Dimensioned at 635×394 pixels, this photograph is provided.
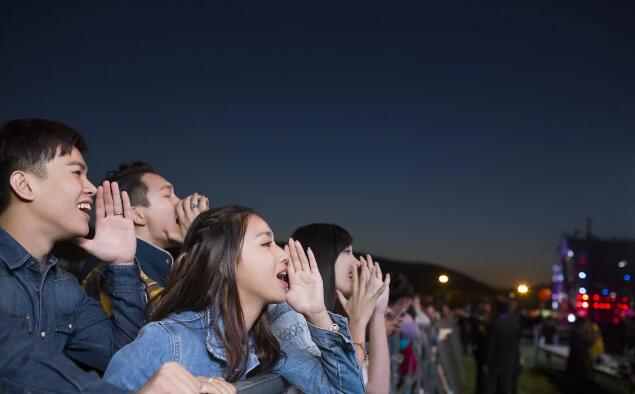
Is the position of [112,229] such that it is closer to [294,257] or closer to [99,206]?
[99,206]

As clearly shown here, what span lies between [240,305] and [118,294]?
21.8 inches

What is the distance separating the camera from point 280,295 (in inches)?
120

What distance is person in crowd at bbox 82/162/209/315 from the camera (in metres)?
4.00

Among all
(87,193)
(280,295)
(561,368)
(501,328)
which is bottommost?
(561,368)

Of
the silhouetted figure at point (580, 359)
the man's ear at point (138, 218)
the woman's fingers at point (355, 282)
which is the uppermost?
the man's ear at point (138, 218)

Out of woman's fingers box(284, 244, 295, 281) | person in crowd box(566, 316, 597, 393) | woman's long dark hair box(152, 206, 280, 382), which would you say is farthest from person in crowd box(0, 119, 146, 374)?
person in crowd box(566, 316, 597, 393)

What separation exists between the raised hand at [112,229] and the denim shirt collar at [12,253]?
0.46 m

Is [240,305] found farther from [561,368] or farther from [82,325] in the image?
[561,368]

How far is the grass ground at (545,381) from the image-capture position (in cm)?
1748

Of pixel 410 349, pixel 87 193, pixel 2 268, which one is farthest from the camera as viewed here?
pixel 410 349

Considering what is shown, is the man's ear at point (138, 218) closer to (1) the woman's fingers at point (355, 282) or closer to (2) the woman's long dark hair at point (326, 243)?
(2) the woman's long dark hair at point (326, 243)

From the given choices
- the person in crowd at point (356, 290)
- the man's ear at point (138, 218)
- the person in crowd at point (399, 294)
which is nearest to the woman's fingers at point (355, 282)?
→ the person in crowd at point (356, 290)

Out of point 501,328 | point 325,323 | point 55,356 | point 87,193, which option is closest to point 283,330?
point 325,323

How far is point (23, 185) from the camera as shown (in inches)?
104
